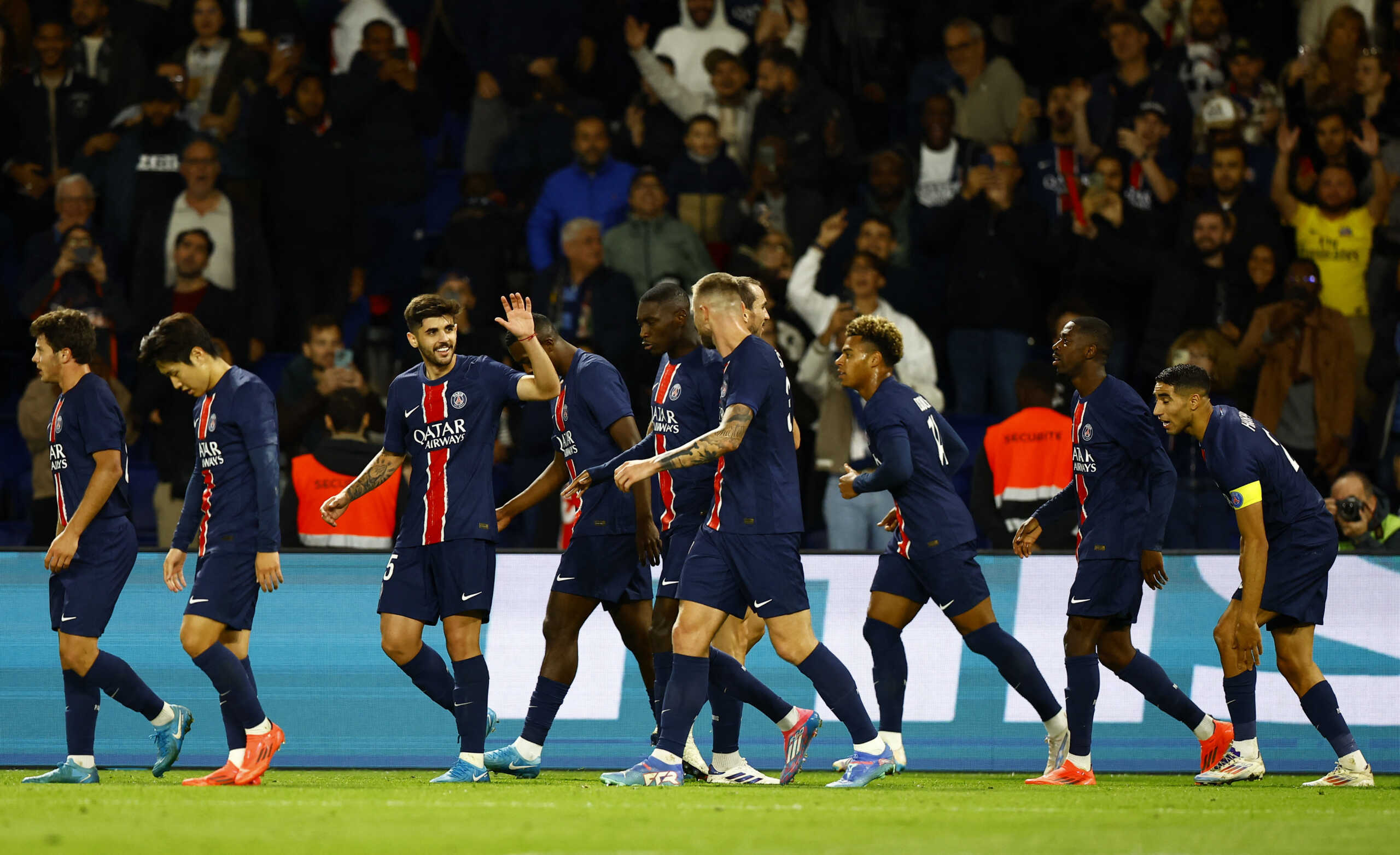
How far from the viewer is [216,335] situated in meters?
12.7

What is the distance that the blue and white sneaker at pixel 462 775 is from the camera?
749 centimetres

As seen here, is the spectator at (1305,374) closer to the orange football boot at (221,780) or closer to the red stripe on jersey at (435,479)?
the red stripe on jersey at (435,479)

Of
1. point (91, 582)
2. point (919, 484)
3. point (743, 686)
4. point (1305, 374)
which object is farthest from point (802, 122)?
point (91, 582)

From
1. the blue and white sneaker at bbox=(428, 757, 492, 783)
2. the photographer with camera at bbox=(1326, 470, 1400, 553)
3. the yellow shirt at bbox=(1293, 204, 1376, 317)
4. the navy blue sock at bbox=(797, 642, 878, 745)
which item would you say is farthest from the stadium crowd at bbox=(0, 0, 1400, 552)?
the navy blue sock at bbox=(797, 642, 878, 745)

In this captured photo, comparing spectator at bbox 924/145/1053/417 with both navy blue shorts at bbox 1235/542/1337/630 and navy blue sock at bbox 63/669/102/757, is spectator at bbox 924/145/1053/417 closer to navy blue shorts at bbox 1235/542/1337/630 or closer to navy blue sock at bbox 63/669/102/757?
navy blue shorts at bbox 1235/542/1337/630

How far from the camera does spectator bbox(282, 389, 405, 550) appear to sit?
33.3 feet

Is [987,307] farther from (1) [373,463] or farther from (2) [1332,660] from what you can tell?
(1) [373,463]

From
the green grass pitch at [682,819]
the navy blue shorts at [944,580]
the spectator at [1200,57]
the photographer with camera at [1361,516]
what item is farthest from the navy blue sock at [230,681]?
the spectator at [1200,57]

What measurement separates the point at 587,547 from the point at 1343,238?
780 centimetres

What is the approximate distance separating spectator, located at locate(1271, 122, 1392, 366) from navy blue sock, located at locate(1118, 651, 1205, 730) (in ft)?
18.3

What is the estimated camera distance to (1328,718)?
8.16 meters

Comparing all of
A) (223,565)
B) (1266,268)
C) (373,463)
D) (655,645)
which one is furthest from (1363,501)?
(223,565)

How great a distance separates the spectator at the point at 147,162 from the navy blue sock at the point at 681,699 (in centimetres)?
798

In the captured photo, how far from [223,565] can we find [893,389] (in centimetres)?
328
